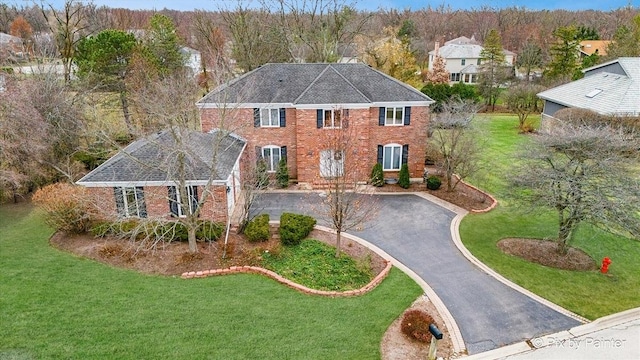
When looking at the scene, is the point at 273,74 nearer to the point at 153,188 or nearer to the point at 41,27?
the point at 153,188

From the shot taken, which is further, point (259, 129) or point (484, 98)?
point (484, 98)

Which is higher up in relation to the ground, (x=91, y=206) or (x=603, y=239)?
(x=91, y=206)

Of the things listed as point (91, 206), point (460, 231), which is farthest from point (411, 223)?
point (91, 206)

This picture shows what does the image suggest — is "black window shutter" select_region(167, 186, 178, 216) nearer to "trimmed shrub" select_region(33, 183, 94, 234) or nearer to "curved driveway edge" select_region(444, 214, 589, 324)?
"trimmed shrub" select_region(33, 183, 94, 234)

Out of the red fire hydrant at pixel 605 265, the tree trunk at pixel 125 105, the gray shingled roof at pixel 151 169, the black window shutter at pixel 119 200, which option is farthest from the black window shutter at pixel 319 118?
the tree trunk at pixel 125 105

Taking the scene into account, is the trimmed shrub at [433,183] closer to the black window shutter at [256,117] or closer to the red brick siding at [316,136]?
the red brick siding at [316,136]
